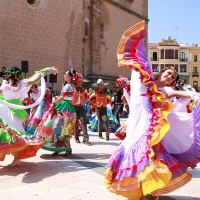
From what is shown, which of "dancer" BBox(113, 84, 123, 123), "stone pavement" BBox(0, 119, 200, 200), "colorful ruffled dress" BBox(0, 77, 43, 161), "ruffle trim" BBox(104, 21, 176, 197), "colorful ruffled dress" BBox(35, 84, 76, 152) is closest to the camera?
"ruffle trim" BBox(104, 21, 176, 197)

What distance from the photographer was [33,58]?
16.3 meters

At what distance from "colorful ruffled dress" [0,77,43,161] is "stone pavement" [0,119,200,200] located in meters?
0.32

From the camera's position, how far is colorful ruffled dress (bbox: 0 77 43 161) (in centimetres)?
516

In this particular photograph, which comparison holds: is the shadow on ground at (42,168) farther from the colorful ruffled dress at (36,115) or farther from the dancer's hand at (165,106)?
the colorful ruffled dress at (36,115)

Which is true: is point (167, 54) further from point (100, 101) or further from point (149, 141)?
point (149, 141)

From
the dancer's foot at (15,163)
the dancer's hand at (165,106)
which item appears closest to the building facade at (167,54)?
the dancer's foot at (15,163)

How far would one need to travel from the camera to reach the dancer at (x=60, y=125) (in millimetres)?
6566

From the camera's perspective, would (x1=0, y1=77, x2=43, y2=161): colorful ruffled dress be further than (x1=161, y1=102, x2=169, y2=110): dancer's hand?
Yes

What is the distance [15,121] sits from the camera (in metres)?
5.66

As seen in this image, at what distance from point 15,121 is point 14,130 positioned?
287 mm

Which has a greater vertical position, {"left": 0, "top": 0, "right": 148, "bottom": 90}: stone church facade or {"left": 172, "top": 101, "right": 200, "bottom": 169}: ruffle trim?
{"left": 0, "top": 0, "right": 148, "bottom": 90}: stone church facade

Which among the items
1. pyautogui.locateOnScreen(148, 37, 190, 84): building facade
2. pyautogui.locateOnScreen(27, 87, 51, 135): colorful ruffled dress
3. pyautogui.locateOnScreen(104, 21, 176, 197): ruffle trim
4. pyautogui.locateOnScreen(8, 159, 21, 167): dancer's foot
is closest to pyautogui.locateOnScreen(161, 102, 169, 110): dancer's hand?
pyautogui.locateOnScreen(104, 21, 176, 197): ruffle trim

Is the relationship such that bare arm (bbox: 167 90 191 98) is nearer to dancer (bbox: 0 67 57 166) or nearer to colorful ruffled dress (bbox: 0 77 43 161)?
dancer (bbox: 0 67 57 166)

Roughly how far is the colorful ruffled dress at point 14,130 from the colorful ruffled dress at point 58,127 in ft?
2.98
